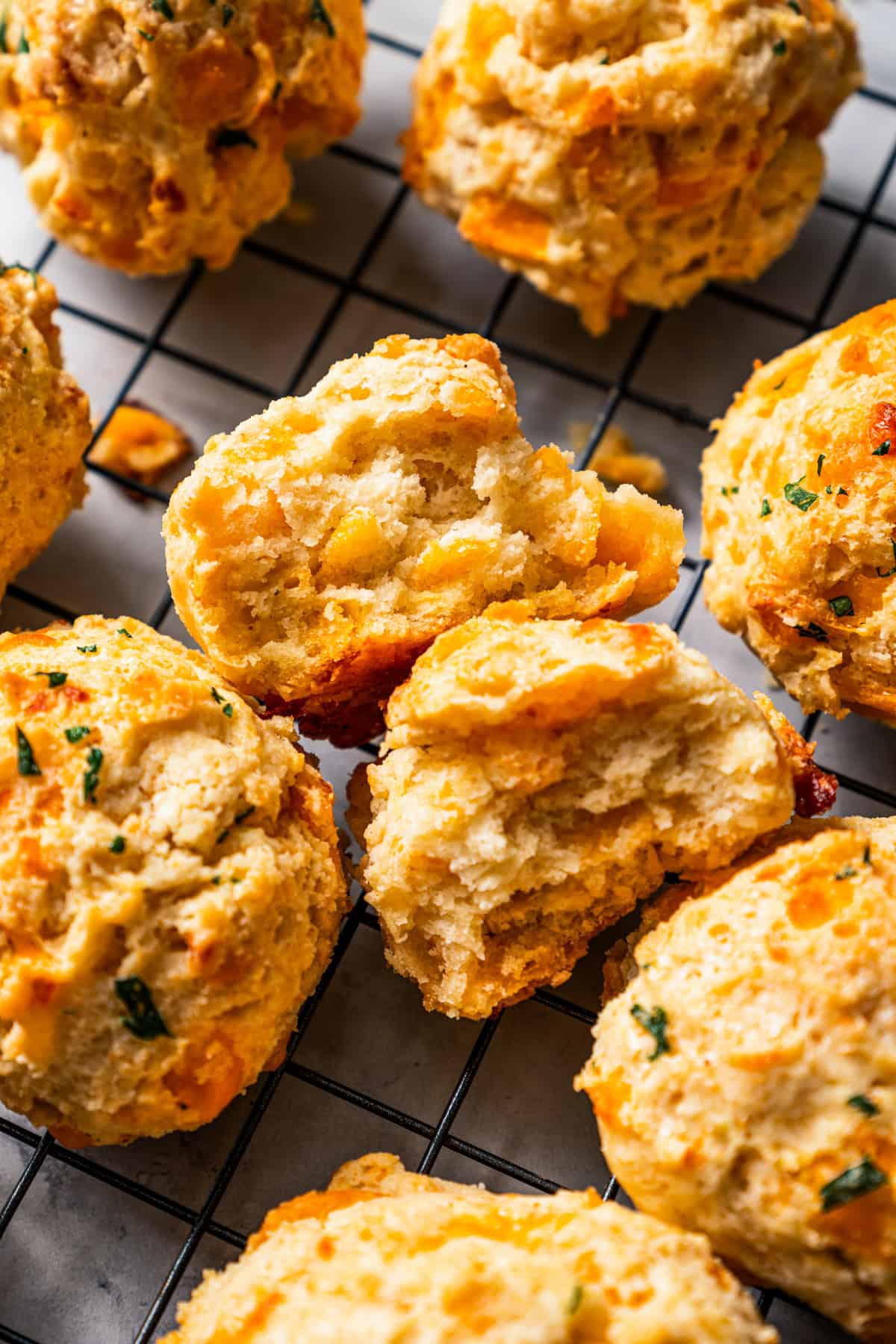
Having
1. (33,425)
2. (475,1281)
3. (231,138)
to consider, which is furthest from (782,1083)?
(231,138)

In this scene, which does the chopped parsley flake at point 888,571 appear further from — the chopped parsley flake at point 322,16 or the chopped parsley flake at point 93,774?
the chopped parsley flake at point 322,16

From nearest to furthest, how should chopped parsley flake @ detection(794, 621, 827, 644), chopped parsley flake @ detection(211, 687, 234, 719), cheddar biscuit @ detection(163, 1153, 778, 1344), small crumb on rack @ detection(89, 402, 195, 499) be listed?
cheddar biscuit @ detection(163, 1153, 778, 1344) < chopped parsley flake @ detection(211, 687, 234, 719) < chopped parsley flake @ detection(794, 621, 827, 644) < small crumb on rack @ detection(89, 402, 195, 499)

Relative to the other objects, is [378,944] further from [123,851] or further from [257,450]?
[257,450]

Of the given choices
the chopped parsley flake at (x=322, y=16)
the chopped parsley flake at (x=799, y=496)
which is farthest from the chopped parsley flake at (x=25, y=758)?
the chopped parsley flake at (x=322, y=16)

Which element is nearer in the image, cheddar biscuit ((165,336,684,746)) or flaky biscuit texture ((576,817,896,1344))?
flaky biscuit texture ((576,817,896,1344))

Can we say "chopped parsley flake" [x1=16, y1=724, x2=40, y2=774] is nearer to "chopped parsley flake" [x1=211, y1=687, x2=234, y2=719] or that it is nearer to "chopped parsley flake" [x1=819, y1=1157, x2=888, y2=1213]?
"chopped parsley flake" [x1=211, y1=687, x2=234, y2=719]

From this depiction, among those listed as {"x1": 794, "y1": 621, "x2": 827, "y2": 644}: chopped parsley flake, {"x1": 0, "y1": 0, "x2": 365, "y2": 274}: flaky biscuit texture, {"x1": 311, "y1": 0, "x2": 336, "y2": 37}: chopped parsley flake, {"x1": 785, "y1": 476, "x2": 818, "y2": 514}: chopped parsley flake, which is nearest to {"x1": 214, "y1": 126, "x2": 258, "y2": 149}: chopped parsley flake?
{"x1": 0, "y1": 0, "x2": 365, "y2": 274}: flaky biscuit texture

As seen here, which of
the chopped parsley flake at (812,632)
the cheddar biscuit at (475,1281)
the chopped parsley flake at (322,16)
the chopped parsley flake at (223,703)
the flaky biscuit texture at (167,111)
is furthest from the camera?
the chopped parsley flake at (322,16)

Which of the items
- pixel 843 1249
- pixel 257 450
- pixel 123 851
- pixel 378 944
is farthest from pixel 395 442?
pixel 843 1249
